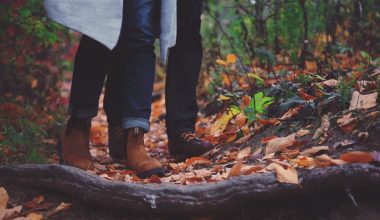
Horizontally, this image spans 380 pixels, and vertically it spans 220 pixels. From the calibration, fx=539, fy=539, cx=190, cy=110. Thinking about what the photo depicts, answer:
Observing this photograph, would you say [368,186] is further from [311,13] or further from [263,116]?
[311,13]

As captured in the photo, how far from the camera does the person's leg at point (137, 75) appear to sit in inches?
98.4

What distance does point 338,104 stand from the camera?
266 cm

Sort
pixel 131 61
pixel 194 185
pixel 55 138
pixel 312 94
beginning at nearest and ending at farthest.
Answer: pixel 194 185
pixel 131 61
pixel 312 94
pixel 55 138

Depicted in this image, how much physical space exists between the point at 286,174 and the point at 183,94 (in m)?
1.23

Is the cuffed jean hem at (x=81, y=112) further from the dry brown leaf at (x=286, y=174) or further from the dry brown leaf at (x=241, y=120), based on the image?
the dry brown leaf at (x=286, y=174)

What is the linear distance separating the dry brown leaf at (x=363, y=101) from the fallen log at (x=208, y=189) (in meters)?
0.61

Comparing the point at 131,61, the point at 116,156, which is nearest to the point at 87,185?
the point at 131,61

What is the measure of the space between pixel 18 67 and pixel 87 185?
3243 mm

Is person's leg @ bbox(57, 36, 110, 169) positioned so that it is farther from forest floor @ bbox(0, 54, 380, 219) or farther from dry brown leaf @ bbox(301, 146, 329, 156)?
dry brown leaf @ bbox(301, 146, 329, 156)

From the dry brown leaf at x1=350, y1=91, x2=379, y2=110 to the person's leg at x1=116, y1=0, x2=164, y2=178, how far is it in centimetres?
95

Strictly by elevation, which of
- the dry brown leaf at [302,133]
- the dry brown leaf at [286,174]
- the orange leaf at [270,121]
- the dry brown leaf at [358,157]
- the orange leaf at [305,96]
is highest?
the orange leaf at [305,96]

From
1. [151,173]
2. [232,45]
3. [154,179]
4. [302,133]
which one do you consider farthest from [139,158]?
[232,45]

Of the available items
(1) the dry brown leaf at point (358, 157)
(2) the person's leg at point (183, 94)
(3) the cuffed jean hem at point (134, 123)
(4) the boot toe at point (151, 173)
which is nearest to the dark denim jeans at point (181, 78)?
(2) the person's leg at point (183, 94)

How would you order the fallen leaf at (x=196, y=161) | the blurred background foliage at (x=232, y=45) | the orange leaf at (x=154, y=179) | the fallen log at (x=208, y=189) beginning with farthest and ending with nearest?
the blurred background foliage at (x=232, y=45), the fallen leaf at (x=196, y=161), the orange leaf at (x=154, y=179), the fallen log at (x=208, y=189)
